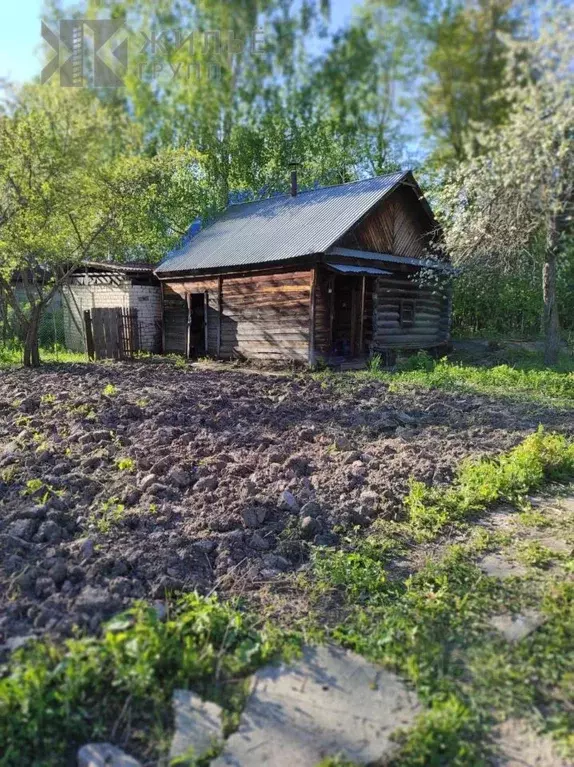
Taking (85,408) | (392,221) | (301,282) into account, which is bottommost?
(85,408)

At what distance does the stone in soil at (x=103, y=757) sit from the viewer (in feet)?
6.28

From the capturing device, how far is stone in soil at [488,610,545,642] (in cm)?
259

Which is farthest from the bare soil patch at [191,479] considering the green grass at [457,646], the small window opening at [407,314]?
the small window opening at [407,314]

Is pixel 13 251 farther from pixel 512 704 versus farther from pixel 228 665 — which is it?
pixel 512 704

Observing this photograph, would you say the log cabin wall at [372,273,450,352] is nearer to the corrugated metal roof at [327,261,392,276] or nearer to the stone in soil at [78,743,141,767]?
the corrugated metal roof at [327,261,392,276]

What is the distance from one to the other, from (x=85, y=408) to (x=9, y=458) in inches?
78.6

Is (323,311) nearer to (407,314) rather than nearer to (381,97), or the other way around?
(407,314)

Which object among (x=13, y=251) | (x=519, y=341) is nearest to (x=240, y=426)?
(x=13, y=251)

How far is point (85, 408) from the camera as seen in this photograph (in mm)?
6848

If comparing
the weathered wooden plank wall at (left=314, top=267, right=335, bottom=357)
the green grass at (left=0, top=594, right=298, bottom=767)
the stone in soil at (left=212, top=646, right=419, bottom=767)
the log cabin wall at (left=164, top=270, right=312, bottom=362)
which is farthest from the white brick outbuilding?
the stone in soil at (left=212, top=646, right=419, bottom=767)

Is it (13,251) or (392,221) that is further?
(392,221)

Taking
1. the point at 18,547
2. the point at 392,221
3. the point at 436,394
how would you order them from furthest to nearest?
the point at 392,221
the point at 436,394
the point at 18,547

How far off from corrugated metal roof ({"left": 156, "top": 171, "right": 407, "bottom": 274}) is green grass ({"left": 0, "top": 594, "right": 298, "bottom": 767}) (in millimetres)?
10940

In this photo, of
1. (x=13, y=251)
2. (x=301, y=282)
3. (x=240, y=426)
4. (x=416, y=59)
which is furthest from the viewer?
(x=301, y=282)
